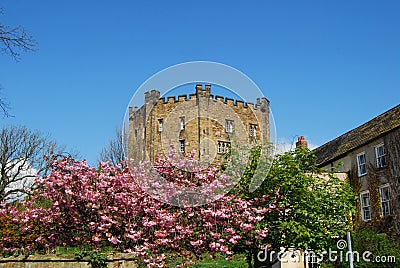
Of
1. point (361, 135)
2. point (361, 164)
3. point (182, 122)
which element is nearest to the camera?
point (361, 164)

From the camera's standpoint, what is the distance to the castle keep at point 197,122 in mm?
42141

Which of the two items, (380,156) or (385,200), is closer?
(385,200)

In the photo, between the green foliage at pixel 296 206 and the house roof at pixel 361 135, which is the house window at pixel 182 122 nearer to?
the house roof at pixel 361 135

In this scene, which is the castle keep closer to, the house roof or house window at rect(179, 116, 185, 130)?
house window at rect(179, 116, 185, 130)

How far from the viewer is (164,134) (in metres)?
42.8

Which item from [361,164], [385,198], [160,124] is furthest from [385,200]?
[160,124]

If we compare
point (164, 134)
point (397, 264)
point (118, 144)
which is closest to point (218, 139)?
point (164, 134)

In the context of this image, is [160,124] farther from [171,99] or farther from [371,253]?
[371,253]

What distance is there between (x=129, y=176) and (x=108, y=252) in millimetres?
2260

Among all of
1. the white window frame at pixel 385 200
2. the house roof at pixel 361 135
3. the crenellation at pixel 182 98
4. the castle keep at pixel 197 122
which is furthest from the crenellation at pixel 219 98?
the white window frame at pixel 385 200

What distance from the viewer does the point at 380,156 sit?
22.4m

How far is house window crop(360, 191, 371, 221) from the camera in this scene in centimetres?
2324

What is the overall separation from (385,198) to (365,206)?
5.22ft

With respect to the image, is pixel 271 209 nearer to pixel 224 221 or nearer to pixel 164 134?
pixel 224 221
